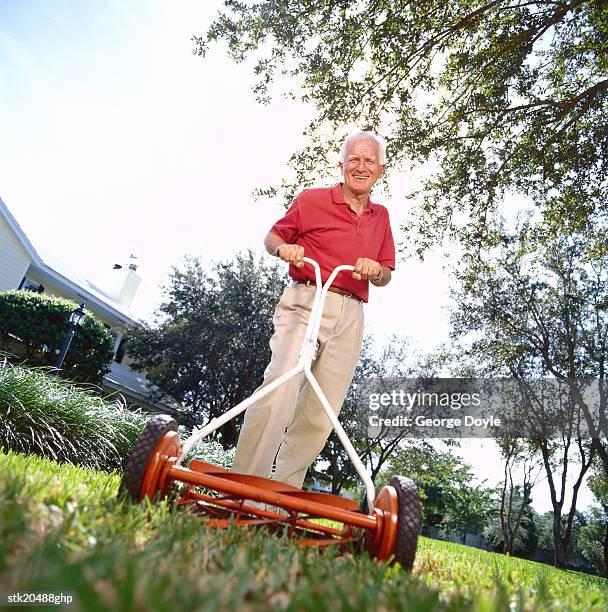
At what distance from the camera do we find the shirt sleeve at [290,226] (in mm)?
3522

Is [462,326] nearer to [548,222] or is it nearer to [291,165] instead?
[548,222]

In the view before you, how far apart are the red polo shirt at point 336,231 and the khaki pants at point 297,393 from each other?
191mm

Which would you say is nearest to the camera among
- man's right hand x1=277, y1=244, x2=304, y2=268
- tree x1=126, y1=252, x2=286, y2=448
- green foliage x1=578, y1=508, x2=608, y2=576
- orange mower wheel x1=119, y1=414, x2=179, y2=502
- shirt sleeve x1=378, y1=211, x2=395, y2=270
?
orange mower wheel x1=119, y1=414, x2=179, y2=502

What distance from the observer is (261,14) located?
7145mm

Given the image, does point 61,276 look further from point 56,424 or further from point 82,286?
point 56,424

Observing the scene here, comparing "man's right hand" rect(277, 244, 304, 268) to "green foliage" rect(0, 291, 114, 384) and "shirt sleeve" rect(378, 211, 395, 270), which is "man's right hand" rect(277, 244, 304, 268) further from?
"green foliage" rect(0, 291, 114, 384)

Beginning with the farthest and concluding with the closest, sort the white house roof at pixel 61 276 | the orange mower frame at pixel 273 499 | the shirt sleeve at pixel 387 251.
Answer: the white house roof at pixel 61 276 < the shirt sleeve at pixel 387 251 < the orange mower frame at pixel 273 499

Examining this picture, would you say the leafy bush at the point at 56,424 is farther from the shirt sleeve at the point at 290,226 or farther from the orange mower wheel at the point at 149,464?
the orange mower wheel at the point at 149,464

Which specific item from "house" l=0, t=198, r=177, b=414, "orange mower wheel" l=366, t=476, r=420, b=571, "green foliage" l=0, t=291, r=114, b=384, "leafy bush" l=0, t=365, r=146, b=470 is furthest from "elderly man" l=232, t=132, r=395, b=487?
"house" l=0, t=198, r=177, b=414

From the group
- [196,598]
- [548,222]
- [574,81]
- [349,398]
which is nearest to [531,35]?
[574,81]

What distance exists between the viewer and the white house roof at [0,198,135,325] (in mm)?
18828

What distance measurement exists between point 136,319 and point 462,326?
557 inches

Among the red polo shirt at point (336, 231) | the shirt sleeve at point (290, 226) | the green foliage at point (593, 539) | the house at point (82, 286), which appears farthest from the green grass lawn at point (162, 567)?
the green foliage at point (593, 539)

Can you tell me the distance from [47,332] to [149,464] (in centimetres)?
1451
